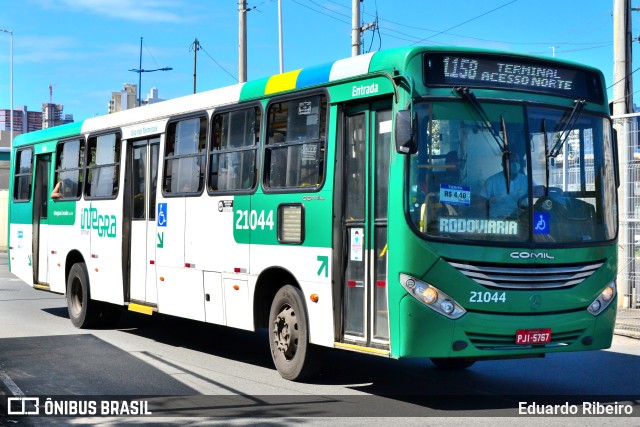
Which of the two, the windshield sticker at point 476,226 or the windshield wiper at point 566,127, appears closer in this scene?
the windshield sticker at point 476,226

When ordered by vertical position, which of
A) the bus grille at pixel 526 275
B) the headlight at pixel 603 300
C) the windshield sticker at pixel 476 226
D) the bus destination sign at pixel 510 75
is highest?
the bus destination sign at pixel 510 75

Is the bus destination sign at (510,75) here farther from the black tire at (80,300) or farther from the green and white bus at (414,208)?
the black tire at (80,300)

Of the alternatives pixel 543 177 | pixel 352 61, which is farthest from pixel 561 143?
pixel 352 61

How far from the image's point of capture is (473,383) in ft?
33.5

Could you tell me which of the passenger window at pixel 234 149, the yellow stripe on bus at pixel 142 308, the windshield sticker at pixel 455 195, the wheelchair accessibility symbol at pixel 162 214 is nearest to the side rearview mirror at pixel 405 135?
the windshield sticker at pixel 455 195

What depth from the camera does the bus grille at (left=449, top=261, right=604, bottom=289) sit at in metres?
8.46

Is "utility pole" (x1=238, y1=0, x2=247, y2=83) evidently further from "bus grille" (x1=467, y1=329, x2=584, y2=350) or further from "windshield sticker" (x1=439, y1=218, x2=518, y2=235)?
"bus grille" (x1=467, y1=329, x2=584, y2=350)

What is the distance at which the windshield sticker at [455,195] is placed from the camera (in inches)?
333

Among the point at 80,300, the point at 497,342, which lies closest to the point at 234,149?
the point at 497,342

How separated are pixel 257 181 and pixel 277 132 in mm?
632

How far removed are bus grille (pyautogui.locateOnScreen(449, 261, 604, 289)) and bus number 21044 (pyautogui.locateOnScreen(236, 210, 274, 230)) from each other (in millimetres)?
2791

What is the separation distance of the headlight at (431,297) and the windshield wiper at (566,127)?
1751 millimetres

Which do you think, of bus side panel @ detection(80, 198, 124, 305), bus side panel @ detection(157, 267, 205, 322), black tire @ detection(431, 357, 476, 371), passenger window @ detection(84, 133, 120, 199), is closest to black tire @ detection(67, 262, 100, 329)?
bus side panel @ detection(80, 198, 124, 305)

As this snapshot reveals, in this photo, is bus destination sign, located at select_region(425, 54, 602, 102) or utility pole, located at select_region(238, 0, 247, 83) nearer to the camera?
bus destination sign, located at select_region(425, 54, 602, 102)
